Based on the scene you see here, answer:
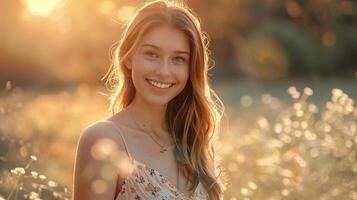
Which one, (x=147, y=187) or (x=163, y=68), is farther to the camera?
(x=163, y=68)

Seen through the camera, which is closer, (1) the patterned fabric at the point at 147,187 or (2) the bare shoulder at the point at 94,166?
(2) the bare shoulder at the point at 94,166

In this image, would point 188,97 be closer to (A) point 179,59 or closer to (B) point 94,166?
(A) point 179,59

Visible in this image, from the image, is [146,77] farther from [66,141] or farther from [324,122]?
[66,141]

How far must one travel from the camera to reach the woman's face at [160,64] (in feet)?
12.7

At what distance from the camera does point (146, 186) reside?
3.68 m

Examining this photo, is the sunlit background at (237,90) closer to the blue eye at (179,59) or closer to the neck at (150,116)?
the neck at (150,116)

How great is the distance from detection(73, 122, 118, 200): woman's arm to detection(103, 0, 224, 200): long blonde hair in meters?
0.60

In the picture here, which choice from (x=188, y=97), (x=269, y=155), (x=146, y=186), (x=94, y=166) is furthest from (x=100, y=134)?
(x=269, y=155)

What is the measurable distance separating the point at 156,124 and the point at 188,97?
288mm

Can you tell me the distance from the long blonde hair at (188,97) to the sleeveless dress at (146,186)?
229 millimetres

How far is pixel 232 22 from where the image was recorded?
28719 millimetres

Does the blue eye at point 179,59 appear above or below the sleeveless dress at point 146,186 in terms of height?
above

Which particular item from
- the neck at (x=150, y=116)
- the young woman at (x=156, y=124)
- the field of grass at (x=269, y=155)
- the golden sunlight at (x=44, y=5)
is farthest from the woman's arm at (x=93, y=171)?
the golden sunlight at (x=44, y=5)

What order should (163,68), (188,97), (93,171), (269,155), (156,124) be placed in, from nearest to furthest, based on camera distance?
(93,171) < (163,68) < (156,124) < (188,97) < (269,155)
